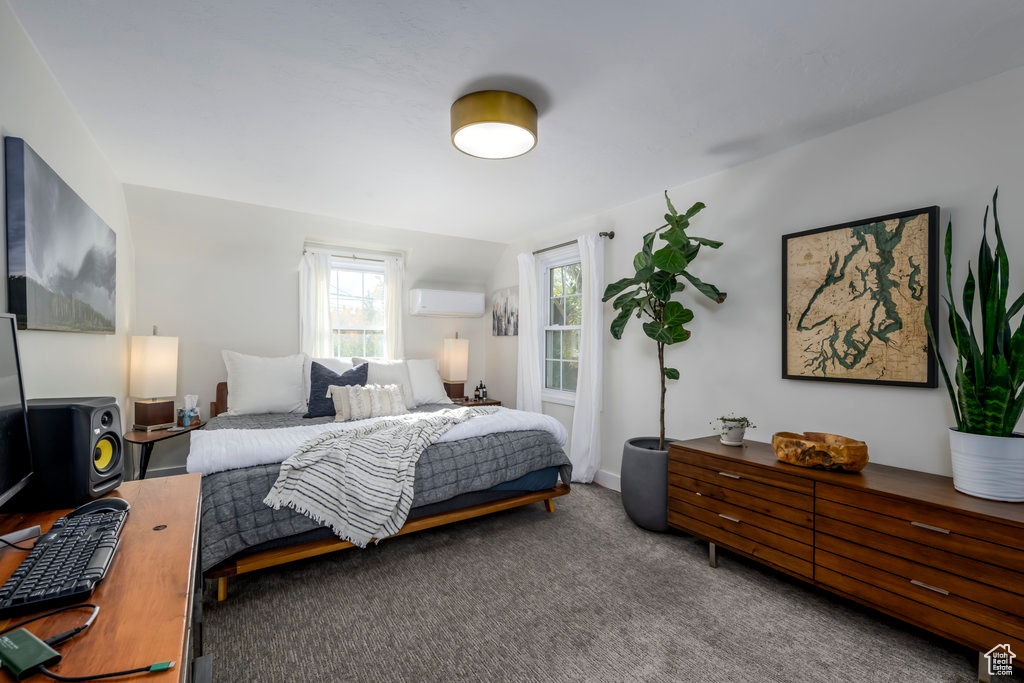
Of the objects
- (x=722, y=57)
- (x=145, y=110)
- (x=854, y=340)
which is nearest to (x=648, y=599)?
(x=854, y=340)

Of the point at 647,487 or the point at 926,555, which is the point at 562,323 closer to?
the point at 647,487

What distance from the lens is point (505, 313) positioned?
525 centimetres

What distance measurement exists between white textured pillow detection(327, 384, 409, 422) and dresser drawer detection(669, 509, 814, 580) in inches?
85.0

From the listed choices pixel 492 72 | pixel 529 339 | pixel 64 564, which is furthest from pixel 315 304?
pixel 64 564

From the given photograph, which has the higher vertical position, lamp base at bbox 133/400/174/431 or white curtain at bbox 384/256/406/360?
white curtain at bbox 384/256/406/360

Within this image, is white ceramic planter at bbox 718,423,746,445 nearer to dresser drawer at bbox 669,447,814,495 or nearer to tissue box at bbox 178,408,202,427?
dresser drawer at bbox 669,447,814,495

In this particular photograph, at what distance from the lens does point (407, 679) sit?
5.66 feet

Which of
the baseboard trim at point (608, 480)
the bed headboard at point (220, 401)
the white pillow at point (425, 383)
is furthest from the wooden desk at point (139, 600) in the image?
the baseboard trim at point (608, 480)

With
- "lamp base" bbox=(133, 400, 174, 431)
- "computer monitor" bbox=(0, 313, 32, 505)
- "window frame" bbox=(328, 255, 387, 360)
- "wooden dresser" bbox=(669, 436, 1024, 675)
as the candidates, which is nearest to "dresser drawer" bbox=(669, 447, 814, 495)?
"wooden dresser" bbox=(669, 436, 1024, 675)

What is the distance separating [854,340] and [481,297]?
3730 mm

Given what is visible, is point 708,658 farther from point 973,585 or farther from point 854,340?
point 854,340

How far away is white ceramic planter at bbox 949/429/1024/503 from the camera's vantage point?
1746 millimetres

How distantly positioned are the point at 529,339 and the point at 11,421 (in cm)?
373

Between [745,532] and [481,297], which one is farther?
[481,297]
